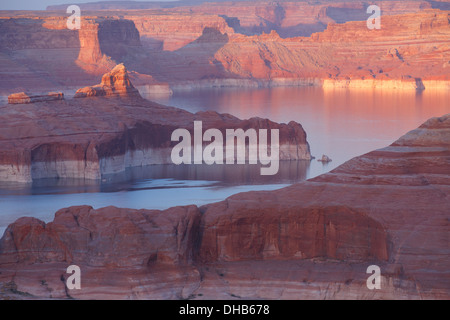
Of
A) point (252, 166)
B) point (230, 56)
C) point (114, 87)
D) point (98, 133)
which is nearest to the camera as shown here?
point (98, 133)

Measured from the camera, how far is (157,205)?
32.2 meters

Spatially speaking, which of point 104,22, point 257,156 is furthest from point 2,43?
point 257,156

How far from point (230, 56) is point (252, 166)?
84.4 m

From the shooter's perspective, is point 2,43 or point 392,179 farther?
point 2,43

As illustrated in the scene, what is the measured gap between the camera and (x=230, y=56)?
125125 mm

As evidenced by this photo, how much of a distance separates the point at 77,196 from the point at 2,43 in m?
73.4

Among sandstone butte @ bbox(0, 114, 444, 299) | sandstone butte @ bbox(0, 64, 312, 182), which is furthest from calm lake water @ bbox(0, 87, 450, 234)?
sandstone butte @ bbox(0, 114, 444, 299)

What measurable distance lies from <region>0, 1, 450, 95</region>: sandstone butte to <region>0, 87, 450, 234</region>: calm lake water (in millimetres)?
12933

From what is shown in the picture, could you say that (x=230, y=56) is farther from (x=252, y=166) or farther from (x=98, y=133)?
(x=98, y=133)

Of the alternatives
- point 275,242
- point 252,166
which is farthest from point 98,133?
point 275,242

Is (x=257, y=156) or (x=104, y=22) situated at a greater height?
(x=104, y=22)

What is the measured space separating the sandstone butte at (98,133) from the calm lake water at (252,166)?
35.3 inches

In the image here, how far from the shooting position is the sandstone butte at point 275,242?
1759cm

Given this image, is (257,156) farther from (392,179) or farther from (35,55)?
(35,55)
